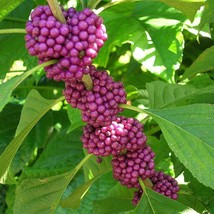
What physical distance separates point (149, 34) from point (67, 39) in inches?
46.6

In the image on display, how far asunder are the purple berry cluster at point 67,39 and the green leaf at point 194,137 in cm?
28

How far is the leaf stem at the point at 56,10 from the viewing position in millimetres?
1268

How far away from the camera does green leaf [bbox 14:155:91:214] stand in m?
1.74

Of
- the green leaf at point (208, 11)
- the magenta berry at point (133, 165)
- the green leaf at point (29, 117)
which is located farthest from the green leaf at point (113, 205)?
the green leaf at point (208, 11)

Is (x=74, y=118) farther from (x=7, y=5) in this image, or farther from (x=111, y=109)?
(x=7, y=5)

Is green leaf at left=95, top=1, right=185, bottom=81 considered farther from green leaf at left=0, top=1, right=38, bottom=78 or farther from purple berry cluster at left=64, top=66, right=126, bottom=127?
purple berry cluster at left=64, top=66, right=126, bottom=127

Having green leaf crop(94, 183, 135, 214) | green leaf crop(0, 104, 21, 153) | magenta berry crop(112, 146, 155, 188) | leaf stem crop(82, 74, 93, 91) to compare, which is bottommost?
green leaf crop(0, 104, 21, 153)

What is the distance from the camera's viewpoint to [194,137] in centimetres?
139

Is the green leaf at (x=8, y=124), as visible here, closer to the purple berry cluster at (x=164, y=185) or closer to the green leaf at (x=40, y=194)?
the green leaf at (x=40, y=194)

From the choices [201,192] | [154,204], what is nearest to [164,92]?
[201,192]

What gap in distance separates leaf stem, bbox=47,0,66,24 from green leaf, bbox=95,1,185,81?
969 mm

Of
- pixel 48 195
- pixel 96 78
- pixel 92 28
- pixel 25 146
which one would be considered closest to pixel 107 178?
pixel 25 146

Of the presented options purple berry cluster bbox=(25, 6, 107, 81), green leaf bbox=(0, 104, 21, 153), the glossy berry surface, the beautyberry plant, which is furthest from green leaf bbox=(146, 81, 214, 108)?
green leaf bbox=(0, 104, 21, 153)

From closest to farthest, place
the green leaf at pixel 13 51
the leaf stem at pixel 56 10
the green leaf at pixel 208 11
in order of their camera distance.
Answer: the leaf stem at pixel 56 10, the green leaf at pixel 208 11, the green leaf at pixel 13 51
